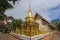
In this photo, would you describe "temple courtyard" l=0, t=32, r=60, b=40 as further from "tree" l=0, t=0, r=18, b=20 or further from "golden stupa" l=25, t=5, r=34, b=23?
Result: "tree" l=0, t=0, r=18, b=20

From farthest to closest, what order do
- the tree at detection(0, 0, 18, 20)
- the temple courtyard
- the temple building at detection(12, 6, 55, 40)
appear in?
the temple courtyard
the temple building at detection(12, 6, 55, 40)
the tree at detection(0, 0, 18, 20)

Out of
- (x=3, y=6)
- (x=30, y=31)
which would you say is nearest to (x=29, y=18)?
(x=30, y=31)

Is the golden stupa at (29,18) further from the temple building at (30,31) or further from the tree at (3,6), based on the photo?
the tree at (3,6)

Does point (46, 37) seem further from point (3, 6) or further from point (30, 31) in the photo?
point (3, 6)

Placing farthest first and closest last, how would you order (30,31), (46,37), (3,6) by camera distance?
(46,37)
(30,31)
(3,6)

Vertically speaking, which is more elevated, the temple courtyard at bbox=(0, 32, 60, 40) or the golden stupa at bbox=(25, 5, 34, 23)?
the golden stupa at bbox=(25, 5, 34, 23)

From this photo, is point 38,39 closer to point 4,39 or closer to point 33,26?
point 33,26

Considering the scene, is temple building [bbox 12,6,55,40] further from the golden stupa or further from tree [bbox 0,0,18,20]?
tree [bbox 0,0,18,20]

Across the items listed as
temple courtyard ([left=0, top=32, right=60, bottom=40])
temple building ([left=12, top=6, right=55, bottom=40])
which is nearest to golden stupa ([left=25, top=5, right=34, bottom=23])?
temple building ([left=12, top=6, right=55, bottom=40])

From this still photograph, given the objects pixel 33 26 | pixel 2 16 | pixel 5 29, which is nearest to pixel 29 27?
pixel 33 26

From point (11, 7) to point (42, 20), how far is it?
Result: 3571 mm

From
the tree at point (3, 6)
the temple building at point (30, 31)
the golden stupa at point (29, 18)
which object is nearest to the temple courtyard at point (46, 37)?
the temple building at point (30, 31)

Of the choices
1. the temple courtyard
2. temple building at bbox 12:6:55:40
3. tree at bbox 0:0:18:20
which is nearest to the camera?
tree at bbox 0:0:18:20

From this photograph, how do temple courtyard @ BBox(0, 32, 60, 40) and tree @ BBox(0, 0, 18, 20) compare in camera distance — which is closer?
tree @ BBox(0, 0, 18, 20)
